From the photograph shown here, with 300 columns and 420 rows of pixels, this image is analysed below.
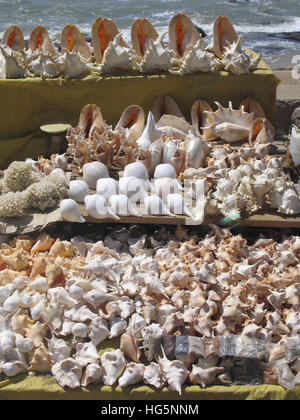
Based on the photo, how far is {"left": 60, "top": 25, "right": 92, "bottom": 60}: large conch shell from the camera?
418 centimetres

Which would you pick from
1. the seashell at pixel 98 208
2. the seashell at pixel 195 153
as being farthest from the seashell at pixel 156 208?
the seashell at pixel 195 153

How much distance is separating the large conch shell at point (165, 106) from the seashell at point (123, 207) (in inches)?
53.9

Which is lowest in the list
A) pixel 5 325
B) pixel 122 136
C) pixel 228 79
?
pixel 5 325

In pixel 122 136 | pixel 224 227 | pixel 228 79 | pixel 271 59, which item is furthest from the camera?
pixel 271 59

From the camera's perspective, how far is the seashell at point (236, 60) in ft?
12.6

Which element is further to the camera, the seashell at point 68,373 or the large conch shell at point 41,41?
the large conch shell at point 41,41

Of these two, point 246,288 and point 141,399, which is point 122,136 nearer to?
point 246,288

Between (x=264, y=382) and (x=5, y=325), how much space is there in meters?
1.11

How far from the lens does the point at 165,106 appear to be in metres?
3.95

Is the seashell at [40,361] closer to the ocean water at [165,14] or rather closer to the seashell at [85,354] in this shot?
the seashell at [85,354]

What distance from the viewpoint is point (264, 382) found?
6.20ft

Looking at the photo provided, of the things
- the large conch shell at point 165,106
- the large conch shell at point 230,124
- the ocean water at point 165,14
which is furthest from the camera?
the ocean water at point 165,14

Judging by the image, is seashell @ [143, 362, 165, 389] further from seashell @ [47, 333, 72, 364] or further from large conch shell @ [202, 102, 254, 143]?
large conch shell @ [202, 102, 254, 143]
